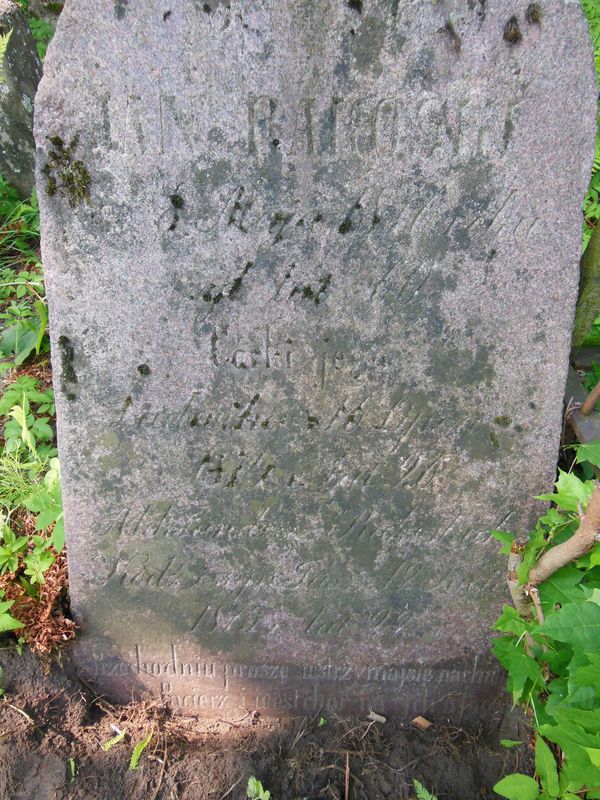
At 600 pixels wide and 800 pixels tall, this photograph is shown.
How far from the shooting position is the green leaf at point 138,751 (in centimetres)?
247

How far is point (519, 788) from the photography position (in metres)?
1.71

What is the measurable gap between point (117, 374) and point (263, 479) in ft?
2.03

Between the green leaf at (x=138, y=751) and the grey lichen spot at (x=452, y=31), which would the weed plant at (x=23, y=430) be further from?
the grey lichen spot at (x=452, y=31)

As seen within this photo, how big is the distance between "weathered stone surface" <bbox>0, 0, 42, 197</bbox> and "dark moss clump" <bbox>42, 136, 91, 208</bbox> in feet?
9.49

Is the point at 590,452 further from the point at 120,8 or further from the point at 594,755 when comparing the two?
the point at 120,8

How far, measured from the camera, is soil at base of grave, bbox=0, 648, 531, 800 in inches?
94.5

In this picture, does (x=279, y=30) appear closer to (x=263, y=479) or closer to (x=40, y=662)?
(x=263, y=479)

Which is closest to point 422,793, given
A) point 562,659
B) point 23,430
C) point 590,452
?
point 562,659

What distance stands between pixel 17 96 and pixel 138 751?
3957 millimetres

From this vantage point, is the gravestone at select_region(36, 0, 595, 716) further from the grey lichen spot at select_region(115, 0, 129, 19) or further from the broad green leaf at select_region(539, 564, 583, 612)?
the broad green leaf at select_region(539, 564, 583, 612)

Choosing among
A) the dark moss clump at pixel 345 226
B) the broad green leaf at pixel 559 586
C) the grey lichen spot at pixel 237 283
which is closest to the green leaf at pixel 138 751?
the broad green leaf at pixel 559 586

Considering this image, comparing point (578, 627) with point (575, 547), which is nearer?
point (578, 627)

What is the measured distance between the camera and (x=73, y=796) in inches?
92.9

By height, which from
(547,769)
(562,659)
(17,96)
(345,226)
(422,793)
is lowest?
(422,793)
